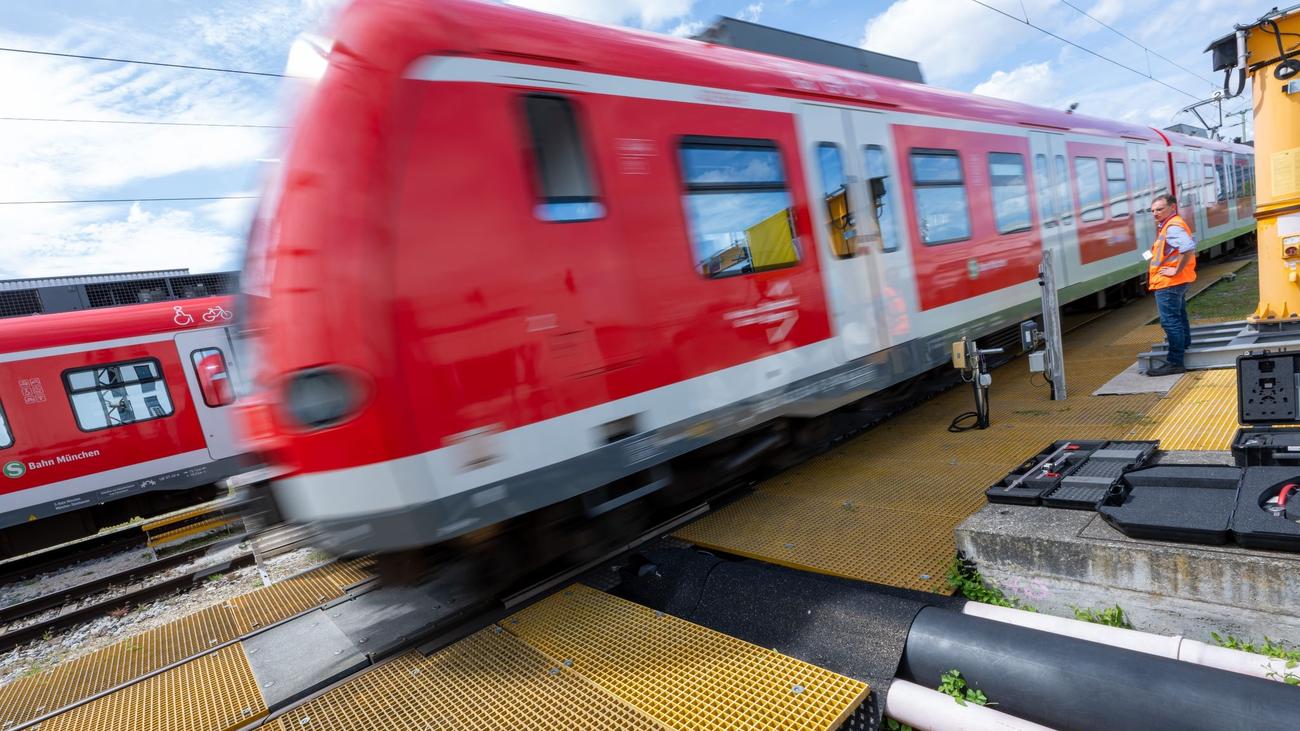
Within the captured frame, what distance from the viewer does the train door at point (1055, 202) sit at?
303 inches

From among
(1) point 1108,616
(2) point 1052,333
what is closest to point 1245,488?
(1) point 1108,616

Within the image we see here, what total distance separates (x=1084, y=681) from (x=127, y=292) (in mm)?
11953

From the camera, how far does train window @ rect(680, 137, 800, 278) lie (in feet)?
13.1

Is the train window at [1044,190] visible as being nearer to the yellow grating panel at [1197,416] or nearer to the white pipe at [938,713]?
the yellow grating panel at [1197,416]

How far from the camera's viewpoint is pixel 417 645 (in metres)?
3.40

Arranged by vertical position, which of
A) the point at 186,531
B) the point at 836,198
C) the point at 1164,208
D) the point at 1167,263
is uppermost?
the point at 836,198

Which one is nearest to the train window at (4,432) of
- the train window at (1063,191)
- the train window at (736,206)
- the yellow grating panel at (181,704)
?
the yellow grating panel at (181,704)

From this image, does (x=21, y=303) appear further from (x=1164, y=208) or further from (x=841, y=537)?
(x=1164, y=208)

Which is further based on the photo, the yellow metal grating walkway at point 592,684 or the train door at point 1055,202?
the train door at point 1055,202

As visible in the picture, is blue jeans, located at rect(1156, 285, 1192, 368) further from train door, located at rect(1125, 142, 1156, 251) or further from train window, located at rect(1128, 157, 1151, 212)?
train window, located at rect(1128, 157, 1151, 212)

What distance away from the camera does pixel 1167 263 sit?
571 cm

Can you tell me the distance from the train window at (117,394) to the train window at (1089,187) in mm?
12128

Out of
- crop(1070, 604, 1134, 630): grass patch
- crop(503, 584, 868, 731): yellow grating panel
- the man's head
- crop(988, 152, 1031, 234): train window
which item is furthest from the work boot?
crop(503, 584, 868, 731): yellow grating panel

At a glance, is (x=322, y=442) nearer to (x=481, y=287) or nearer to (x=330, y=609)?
(x=481, y=287)
